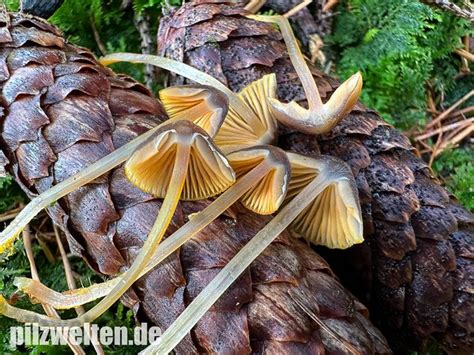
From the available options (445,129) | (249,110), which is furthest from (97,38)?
(445,129)

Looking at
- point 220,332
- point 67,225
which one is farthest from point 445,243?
point 67,225

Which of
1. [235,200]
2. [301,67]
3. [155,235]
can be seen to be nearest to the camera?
[155,235]

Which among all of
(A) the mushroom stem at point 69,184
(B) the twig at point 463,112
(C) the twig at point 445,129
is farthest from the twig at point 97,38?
(B) the twig at point 463,112

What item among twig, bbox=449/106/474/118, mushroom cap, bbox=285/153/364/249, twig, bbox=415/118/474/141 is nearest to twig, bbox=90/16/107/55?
mushroom cap, bbox=285/153/364/249

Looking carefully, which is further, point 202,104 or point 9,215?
point 9,215

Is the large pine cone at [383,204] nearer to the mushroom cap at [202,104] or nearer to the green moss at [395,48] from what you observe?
the mushroom cap at [202,104]

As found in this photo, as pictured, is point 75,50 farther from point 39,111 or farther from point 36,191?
point 36,191

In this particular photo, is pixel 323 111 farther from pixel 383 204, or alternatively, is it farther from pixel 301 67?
pixel 383 204
